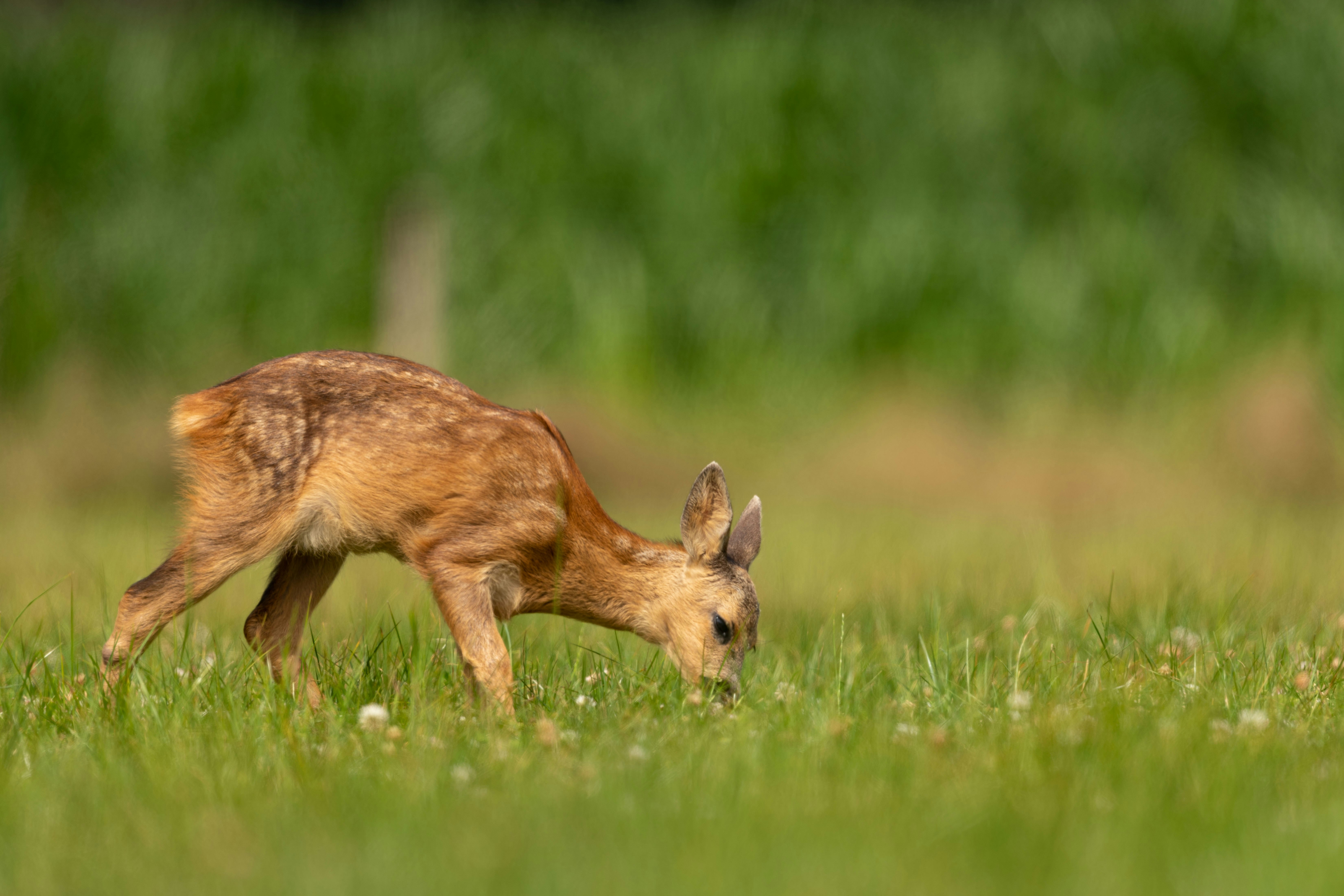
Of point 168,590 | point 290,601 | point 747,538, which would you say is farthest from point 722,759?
point 290,601

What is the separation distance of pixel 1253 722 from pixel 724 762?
1489mm

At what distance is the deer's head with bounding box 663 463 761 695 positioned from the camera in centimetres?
543

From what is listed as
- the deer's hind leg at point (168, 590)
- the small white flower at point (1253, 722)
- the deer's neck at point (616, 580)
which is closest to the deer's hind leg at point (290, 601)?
the deer's hind leg at point (168, 590)

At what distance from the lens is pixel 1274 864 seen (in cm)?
308

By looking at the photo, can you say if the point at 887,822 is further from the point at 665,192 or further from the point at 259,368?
the point at 665,192

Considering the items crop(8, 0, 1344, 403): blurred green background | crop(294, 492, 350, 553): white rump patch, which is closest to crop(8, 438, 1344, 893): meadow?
crop(294, 492, 350, 553): white rump patch

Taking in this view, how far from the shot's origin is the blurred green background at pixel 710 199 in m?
11.8

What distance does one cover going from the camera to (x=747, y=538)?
5797 millimetres

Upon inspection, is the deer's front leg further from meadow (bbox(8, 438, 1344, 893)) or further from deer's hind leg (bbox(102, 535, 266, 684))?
deer's hind leg (bbox(102, 535, 266, 684))

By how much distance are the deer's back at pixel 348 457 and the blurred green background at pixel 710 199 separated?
6.48 m

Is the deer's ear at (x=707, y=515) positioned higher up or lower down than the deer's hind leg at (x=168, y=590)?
higher up

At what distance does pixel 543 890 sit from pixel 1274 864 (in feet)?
4.73

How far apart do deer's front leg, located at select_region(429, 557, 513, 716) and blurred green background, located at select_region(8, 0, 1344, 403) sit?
6730 mm

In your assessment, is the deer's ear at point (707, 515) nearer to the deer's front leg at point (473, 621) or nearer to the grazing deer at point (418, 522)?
the grazing deer at point (418, 522)
